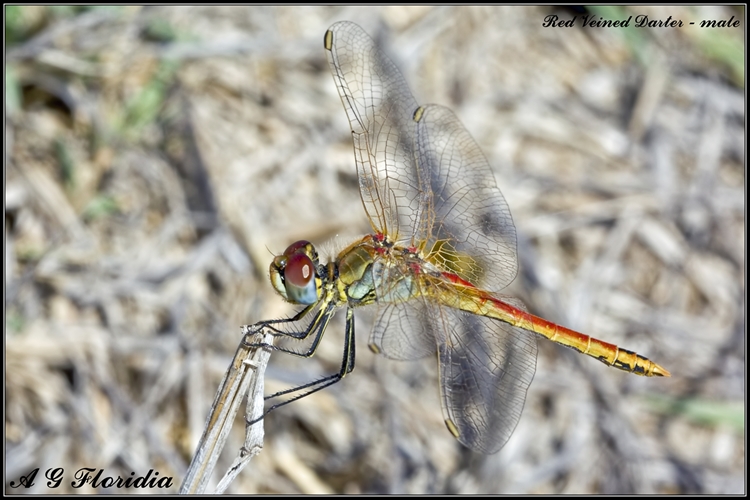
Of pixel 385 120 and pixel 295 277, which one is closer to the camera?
pixel 295 277

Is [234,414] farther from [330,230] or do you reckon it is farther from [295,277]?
[330,230]

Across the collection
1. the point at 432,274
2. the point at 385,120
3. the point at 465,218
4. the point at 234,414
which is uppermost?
the point at 385,120

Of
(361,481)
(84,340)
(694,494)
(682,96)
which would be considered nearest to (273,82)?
(84,340)

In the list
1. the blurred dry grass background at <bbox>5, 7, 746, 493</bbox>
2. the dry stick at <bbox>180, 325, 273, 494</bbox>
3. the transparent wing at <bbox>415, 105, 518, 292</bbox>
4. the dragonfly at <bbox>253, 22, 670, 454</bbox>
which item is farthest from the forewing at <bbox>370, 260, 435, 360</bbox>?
the blurred dry grass background at <bbox>5, 7, 746, 493</bbox>

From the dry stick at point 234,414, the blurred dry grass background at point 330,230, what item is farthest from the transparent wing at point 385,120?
the blurred dry grass background at point 330,230

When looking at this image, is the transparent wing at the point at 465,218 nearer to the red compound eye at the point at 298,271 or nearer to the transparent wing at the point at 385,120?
the transparent wing at the point at 385,120

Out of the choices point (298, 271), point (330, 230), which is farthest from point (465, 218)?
point (330, 230)
